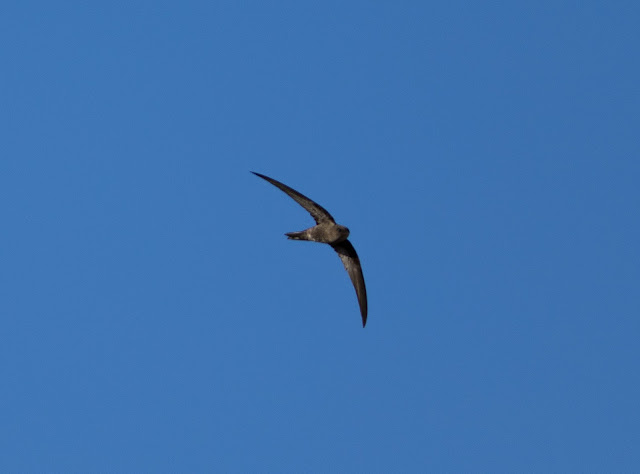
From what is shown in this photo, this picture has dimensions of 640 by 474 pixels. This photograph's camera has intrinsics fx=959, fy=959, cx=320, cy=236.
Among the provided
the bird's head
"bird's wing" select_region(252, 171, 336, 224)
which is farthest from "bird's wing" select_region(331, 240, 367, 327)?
"bird's wing" select_region(252, 171, 336, 224)

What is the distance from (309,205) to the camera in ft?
131

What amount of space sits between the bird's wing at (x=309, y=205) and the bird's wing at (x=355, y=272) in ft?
9.62

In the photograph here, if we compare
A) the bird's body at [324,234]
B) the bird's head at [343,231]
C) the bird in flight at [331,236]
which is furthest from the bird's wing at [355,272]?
the bird's head at [343,231]

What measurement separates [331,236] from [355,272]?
132 inches

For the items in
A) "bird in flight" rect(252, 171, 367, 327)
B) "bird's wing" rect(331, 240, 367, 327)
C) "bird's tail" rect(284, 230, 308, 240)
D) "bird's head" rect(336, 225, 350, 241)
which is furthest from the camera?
"bird's wing" rect(331, 240, 367, 327)

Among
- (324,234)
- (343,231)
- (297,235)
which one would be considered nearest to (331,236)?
(324,234)

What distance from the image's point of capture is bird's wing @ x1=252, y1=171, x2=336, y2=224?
129 ft

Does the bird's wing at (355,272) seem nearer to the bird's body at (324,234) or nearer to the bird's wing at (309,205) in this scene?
the bird's body at (324,234)

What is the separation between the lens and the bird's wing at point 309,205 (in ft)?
A: 129

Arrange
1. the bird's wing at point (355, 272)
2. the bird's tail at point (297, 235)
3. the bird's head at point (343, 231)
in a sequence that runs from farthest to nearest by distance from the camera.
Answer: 1. the bird's wing at point (355, 272)
2. the bird's tail at point (297, 235)
3. the bird's head at point (343, 231)

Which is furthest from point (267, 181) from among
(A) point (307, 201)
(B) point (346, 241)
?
(B) point (346, 241)

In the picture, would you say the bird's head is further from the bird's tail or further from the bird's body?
the bird's tail

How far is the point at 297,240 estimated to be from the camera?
41406mm

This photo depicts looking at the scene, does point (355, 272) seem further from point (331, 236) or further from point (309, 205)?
point (309, 205)
